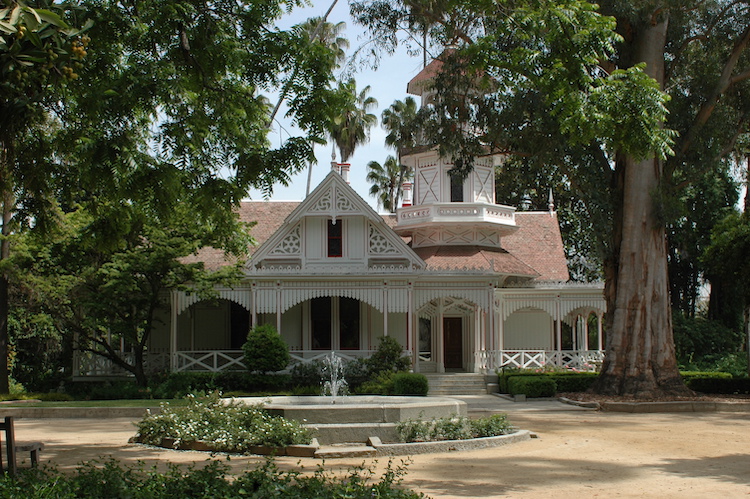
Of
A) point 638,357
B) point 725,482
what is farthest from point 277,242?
Answer: point 725,482

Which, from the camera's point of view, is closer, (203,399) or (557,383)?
(203,399)

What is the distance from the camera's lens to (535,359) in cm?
3012

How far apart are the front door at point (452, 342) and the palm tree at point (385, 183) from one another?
72.6 ft

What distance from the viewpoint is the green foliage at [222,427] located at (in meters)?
13.1

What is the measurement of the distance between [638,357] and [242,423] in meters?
13.6

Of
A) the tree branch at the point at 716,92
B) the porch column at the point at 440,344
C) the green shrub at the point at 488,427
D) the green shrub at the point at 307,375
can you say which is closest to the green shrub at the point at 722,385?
the tree branch at the point at 716,92

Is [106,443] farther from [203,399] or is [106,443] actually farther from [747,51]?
[747,51]

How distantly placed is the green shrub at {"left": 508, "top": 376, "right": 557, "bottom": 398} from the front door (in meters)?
7.72

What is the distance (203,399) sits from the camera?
50.6 feet

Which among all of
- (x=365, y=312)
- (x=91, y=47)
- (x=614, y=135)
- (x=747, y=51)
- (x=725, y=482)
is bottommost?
(x=725, y=482)

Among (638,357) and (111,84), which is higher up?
(111,84)

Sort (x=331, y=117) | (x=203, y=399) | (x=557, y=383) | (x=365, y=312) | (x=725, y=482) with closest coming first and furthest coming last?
(x=725, y=482) < (x=331, y=117) < (x=203, y=399) < (x=557, y=383) < (x=365, y=312)

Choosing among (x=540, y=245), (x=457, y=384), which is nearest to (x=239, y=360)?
(x=457, y=384)

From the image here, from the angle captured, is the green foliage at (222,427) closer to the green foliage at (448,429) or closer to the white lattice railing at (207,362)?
the green foliage at (448,429)
